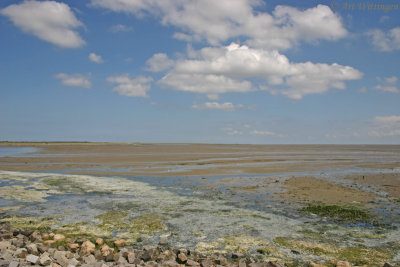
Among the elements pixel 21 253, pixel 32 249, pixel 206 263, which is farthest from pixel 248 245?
pixel 21 253

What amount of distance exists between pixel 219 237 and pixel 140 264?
3520 mm

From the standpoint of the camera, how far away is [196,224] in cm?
1195

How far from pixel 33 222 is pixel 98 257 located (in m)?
5.52

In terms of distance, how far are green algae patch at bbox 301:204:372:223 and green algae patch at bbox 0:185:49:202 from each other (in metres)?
13.8

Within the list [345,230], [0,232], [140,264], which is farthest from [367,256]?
[0,232]

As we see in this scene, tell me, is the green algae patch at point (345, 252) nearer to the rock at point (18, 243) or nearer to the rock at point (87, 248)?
the rock at point (87, 248)

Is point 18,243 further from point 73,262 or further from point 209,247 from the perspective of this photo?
point 209,247

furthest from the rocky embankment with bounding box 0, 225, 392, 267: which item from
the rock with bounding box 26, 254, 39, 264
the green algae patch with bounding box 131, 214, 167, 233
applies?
the green algae patch with bounding box 131, 214, 167, 233

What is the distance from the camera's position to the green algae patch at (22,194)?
16.5m

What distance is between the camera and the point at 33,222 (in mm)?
12062

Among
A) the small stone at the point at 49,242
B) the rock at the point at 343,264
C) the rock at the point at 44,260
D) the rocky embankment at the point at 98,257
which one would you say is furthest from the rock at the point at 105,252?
the rock at the point at 343,264

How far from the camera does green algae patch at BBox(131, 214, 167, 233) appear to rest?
11336mm

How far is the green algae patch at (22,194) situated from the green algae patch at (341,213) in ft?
45.4

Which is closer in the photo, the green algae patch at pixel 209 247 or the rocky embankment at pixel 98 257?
the rocky embankment at pixel 98 257
